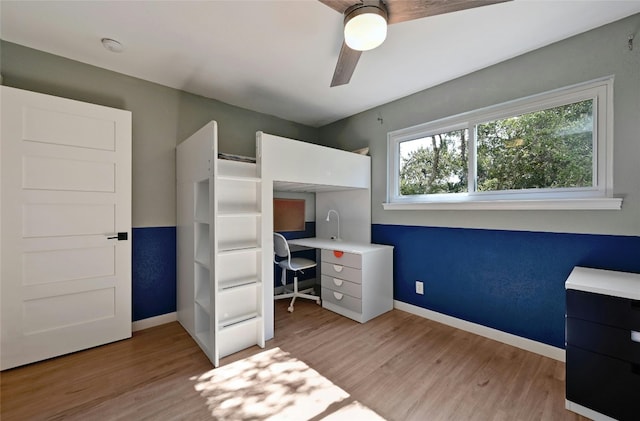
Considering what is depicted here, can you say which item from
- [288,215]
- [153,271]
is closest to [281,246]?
[288,215]

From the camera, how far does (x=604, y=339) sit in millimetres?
1451

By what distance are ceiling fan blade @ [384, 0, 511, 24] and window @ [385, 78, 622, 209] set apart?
1.32 meters

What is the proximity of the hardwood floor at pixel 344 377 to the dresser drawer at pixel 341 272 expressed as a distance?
1.64 feet

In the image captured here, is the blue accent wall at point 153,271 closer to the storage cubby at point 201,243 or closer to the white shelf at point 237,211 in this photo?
the storage cubby at point 201,243

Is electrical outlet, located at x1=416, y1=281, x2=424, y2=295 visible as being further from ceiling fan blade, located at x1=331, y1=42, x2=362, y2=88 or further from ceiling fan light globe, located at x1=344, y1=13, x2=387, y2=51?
ceiling fan light globe, located at x1=344, y1=13, x2=387, y2=51

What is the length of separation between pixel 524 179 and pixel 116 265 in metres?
3.67

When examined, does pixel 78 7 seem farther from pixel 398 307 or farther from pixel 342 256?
pixel 398 307

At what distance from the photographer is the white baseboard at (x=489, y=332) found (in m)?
2.06

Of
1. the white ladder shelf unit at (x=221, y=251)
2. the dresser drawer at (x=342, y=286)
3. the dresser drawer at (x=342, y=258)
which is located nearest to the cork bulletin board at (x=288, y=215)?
the dresser drawer at (x=342, y=258)

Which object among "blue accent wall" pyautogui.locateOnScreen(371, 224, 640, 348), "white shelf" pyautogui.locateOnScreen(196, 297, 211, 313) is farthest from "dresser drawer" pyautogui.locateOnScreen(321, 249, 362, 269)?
"white shelf" pyautogui.locateOnScreen(196, 297, 211, 313)

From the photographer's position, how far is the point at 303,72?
8.18 feet

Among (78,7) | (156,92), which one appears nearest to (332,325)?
(156,92)

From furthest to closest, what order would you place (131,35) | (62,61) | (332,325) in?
(332,325), (62,61), (131,35)

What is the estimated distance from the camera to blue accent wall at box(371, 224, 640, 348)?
6.31 feet
